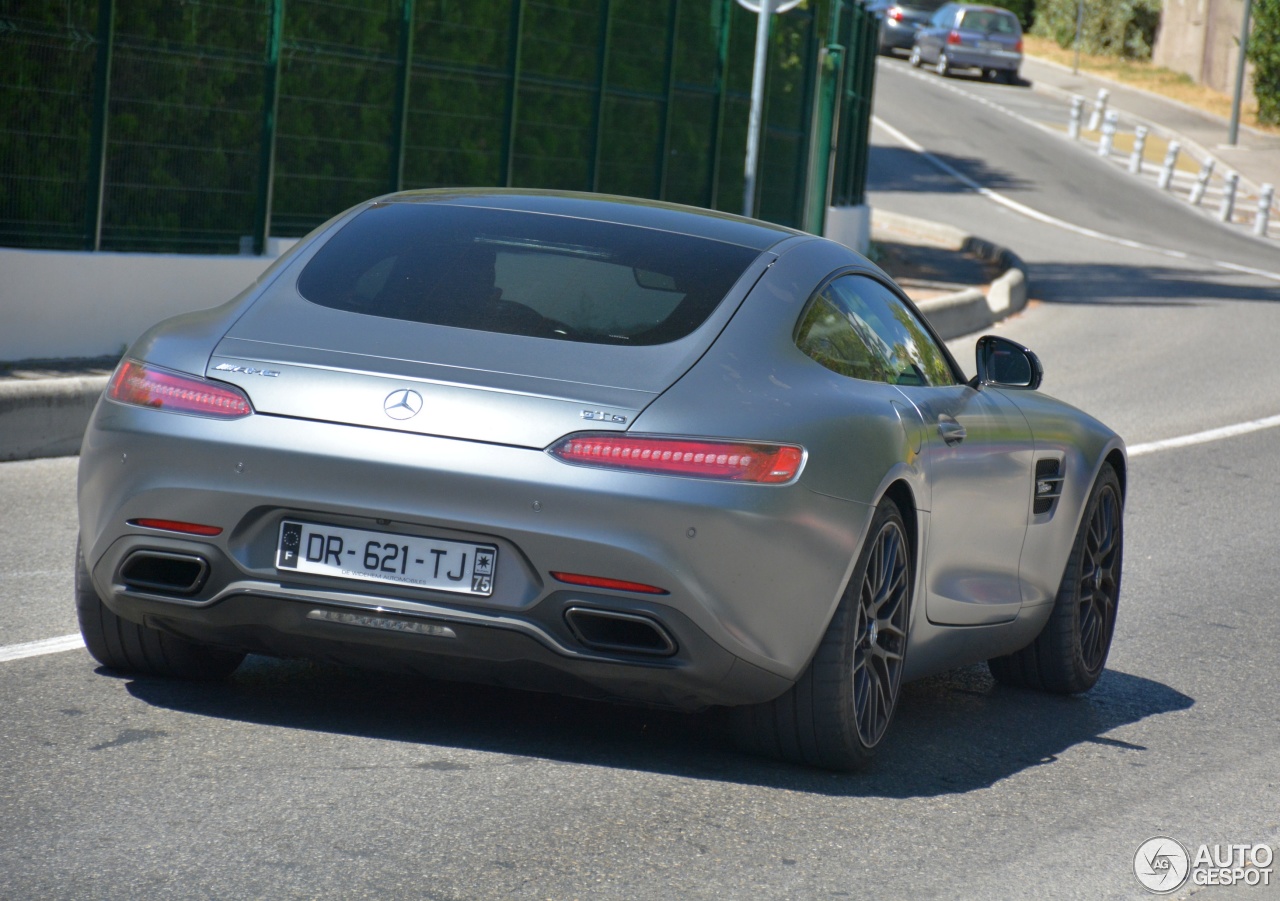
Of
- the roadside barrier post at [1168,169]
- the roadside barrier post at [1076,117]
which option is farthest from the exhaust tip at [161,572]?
the roadside barrier post at [1076,117]

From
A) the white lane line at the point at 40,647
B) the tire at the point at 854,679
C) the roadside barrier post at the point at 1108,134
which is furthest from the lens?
the roadside barrier post at the point at 1108,134

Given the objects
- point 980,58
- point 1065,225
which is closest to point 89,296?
point 1065,225

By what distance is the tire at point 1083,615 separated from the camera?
256 inches

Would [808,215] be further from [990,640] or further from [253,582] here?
[253,582]

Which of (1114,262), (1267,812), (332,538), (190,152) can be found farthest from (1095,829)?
(1114,262)

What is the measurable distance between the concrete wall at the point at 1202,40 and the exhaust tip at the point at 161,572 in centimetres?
5428

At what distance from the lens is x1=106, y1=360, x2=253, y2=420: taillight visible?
4746 millimetres

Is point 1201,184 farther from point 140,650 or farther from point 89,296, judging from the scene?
point 140,650

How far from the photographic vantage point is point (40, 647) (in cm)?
584

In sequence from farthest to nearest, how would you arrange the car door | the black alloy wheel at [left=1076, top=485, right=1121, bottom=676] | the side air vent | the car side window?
the black alloy wheel at [left=1076, top=485, right=1121, bottom=676], the side air vent, the car door, the car side window

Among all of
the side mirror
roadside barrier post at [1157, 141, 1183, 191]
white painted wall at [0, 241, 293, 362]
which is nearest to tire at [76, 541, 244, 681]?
the side mirror

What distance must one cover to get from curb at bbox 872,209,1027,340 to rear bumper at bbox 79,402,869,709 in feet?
28.6

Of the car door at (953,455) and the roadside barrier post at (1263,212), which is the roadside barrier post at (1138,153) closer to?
the roadside barrier post at (1263,212)

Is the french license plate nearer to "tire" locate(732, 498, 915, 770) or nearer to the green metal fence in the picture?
"tire" locate(732, 498, 915, 770)
